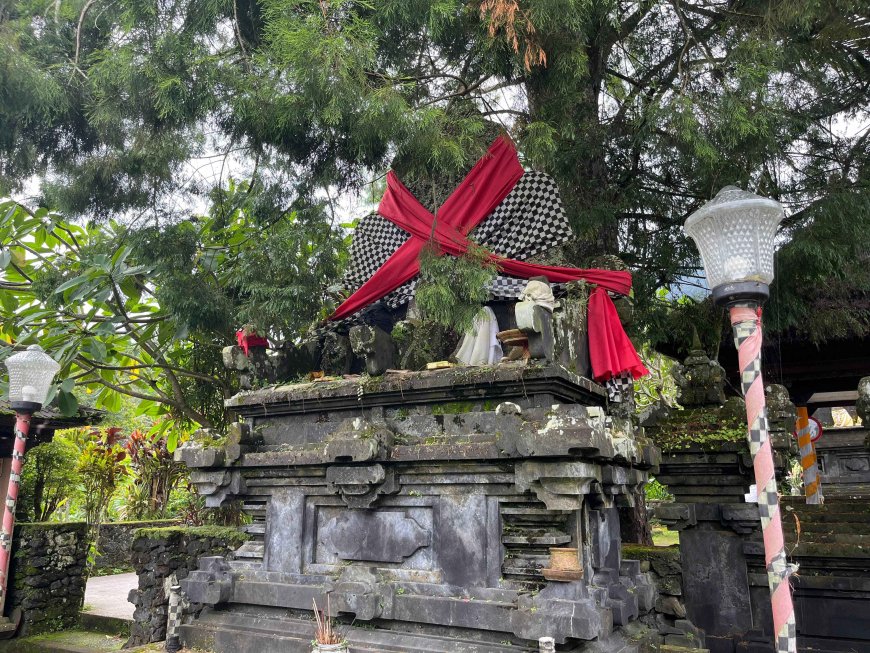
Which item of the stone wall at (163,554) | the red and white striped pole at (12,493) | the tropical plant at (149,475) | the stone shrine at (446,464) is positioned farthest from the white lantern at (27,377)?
the tropical plant at (149,475)

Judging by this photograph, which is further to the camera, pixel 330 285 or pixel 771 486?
pixel 330 285

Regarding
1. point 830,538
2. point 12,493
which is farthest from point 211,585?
point 830,538

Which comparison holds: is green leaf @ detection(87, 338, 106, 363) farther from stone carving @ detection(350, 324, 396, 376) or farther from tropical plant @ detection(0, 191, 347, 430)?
stone carving @ detection(350, 324, 396, 376)

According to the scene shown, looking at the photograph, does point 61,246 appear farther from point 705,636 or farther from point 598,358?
point 705,636

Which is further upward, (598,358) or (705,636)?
(598,358)

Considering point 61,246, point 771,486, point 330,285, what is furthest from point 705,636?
point 61,246

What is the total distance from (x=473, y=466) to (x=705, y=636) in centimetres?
430

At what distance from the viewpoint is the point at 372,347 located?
243 inches

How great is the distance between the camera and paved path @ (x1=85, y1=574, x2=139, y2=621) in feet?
36.6

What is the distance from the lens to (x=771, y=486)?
3.74 m

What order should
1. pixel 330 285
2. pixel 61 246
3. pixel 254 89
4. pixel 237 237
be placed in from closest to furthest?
pixel 254 89, pixel 330 285, pixel 237 237, pixel 61 246

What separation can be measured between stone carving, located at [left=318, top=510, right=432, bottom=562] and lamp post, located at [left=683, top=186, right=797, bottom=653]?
9.00ft

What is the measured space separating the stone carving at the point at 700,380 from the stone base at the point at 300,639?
3875mm

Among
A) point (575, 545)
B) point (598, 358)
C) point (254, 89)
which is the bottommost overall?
point (575, 545)
